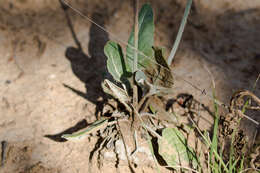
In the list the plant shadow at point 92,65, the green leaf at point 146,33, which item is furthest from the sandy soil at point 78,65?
the green leaf at point 146,33

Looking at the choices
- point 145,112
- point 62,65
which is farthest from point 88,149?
point 62,65

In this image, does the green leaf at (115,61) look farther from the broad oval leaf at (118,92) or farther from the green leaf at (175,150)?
the green leaf at (175,150)

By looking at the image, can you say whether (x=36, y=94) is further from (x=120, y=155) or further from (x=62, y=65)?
(x=120, y=155)

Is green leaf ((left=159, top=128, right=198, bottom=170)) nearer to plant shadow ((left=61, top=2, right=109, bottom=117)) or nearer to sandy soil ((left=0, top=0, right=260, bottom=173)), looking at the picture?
sandy soil ((left=0, top=0, right=260, bottom=173))

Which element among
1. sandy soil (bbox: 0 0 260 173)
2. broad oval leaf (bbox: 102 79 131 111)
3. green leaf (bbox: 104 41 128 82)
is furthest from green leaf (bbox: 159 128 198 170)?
green leaf (bbox: 104 41 128 82)

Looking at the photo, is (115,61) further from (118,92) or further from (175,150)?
(175,150)
